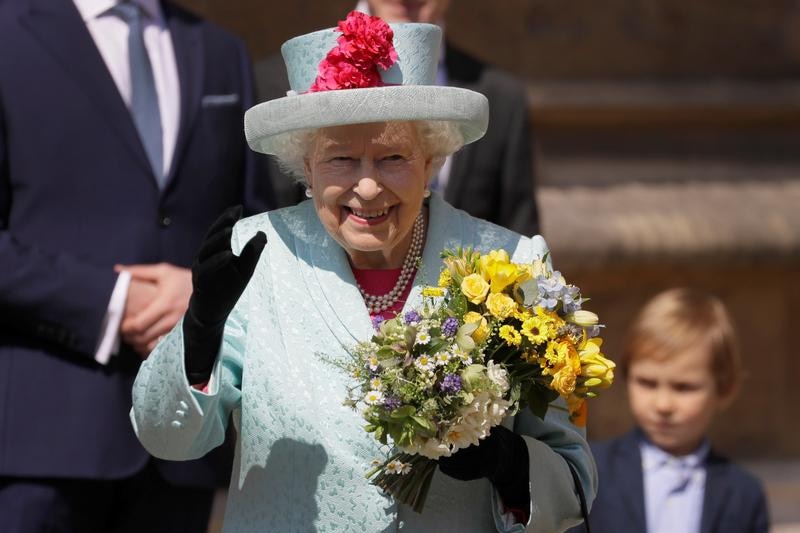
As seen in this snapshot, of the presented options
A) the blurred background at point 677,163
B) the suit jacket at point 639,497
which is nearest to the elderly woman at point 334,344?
the suit jacket at point 639,497

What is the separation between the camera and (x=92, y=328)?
12.7 feet

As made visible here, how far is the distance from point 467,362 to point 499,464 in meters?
0.22

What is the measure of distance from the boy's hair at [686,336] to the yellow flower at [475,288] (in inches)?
68.8

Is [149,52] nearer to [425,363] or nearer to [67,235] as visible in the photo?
[67,235]

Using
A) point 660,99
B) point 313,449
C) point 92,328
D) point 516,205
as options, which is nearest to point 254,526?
point 313,449

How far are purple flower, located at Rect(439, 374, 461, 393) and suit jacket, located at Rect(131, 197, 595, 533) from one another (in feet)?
0.93

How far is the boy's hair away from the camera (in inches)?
183

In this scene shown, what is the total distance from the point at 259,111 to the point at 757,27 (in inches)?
153

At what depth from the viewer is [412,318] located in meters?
2.93

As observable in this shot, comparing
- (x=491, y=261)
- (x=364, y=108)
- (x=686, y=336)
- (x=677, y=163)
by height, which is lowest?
(x=677, y=163)

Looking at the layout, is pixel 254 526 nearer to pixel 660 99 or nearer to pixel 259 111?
pixel 259 111

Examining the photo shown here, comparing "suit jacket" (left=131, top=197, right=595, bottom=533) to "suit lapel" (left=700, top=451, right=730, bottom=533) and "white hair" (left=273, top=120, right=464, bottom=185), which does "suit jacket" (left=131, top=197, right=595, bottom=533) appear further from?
"suit lapel" (left=700, top=451, right=730, bottom=533)

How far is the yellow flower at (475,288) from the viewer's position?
297cm

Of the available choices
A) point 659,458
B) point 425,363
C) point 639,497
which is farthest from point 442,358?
point 659,458
